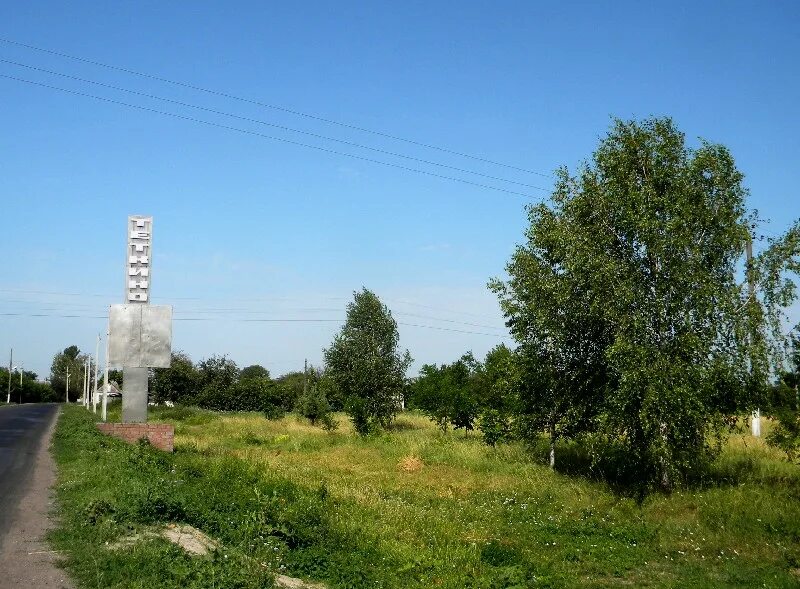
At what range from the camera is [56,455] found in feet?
75.7

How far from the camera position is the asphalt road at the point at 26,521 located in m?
8.39

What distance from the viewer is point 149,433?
23828mm

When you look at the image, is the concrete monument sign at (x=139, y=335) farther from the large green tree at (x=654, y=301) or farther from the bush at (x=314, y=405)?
the bush at (x=314, y=405)

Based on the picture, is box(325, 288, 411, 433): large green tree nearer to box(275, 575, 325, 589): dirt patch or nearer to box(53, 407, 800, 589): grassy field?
box(53, 407, 800, 589): grassy field

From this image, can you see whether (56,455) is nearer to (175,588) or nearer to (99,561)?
(99,561)

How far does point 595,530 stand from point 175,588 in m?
8.31

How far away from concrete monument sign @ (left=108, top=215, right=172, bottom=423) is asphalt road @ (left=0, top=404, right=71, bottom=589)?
315cm

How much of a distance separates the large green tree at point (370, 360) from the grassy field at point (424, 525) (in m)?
20.2

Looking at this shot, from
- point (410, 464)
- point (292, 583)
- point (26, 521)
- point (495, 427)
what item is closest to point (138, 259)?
point (410, 464)

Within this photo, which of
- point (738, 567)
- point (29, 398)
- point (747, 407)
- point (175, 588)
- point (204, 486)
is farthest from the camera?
point (29, 398)

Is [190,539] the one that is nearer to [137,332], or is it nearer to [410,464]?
[410,464]

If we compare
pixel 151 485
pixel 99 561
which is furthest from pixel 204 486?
pixel 99 561

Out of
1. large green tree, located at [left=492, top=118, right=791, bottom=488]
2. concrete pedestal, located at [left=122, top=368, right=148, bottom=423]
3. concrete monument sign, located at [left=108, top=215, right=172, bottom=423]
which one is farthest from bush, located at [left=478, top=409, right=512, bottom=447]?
concrete pedestal, located at [left=122, top=368, right=148, bottom=423]

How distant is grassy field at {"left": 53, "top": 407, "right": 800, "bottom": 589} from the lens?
30.9 ft
